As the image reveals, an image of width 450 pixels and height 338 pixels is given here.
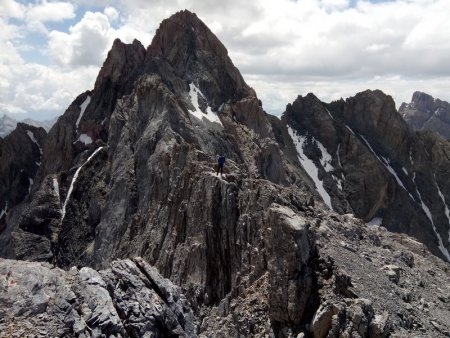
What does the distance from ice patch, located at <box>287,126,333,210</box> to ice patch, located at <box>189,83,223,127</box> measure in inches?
1488

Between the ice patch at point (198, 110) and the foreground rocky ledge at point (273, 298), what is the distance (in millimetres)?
35551

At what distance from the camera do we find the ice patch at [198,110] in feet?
263

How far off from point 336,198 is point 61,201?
6246 cm

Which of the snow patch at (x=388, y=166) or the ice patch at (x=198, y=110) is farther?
the snow patch at (x=388, y=166)

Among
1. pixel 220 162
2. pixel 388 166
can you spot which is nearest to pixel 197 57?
A: pixel 220 162

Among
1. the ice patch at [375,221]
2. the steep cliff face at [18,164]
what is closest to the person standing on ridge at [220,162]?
the steep cliff face at [18,164]

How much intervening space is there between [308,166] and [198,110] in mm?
48072

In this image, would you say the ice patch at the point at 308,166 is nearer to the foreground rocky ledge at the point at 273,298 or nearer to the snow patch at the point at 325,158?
A: the snow patch at the point at 325,158

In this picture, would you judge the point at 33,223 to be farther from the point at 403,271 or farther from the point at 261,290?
the point at 403,271

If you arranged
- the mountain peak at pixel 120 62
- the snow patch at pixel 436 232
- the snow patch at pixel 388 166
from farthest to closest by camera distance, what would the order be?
the snow patch at pixel 388 166
the snow patch at pixel 436 232
the mountain peak at pixel 120 62

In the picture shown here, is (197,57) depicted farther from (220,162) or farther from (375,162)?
(220,162)

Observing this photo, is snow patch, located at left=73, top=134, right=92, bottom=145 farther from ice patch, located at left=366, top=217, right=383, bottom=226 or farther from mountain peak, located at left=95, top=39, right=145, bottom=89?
ice patch, located at left=366, top=217, right=383, bottom=226

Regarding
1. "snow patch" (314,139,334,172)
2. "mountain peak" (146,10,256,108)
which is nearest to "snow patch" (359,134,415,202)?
"snow patch" (314,139,334,172)

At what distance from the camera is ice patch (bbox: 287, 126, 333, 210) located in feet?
373
